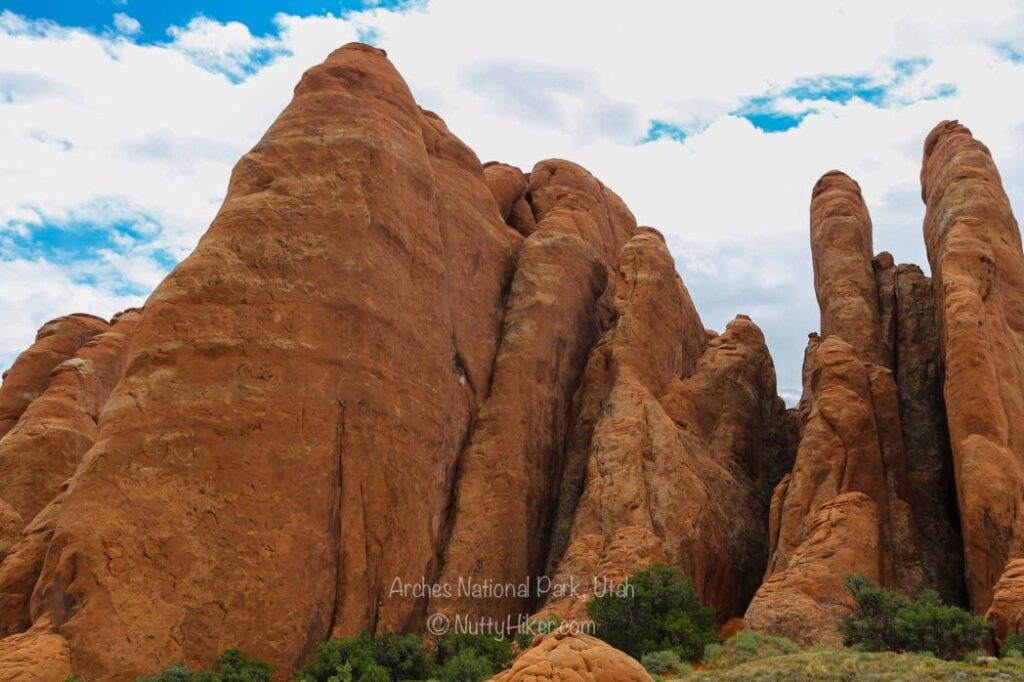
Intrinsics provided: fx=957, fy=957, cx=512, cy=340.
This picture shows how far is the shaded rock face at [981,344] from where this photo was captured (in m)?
24.7

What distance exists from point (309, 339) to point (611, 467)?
34.0 feet

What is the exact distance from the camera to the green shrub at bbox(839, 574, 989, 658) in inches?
836

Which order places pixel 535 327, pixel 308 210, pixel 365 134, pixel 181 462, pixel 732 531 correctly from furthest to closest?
pixel 535 327 < pixel 732 531 < pixel 365 134 < pixel 308 210 < pixel 181 462

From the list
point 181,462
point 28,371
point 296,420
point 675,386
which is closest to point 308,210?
point 296,420

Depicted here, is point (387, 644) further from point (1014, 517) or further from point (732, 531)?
point (1014, 517)

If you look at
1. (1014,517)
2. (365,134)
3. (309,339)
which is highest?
(365,134)

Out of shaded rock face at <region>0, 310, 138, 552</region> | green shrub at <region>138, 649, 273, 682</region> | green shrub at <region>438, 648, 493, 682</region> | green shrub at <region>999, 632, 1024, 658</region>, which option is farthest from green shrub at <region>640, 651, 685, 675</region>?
shaded rock face at <region>0, 310, 138, 552</region>

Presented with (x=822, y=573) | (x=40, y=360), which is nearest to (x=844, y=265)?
(x=822, y=573)

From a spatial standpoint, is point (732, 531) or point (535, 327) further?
point (535, 327)

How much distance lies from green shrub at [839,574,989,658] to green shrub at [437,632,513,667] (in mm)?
8341

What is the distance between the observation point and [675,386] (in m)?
34.2

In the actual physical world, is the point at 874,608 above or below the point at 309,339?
below

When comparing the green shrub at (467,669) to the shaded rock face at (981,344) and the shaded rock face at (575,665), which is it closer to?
the shaded rock face at (575,665)

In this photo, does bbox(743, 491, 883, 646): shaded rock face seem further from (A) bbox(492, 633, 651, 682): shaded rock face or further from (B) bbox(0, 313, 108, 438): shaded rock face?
(B) bbox(0, 313, 108, 438): shaded rock face
